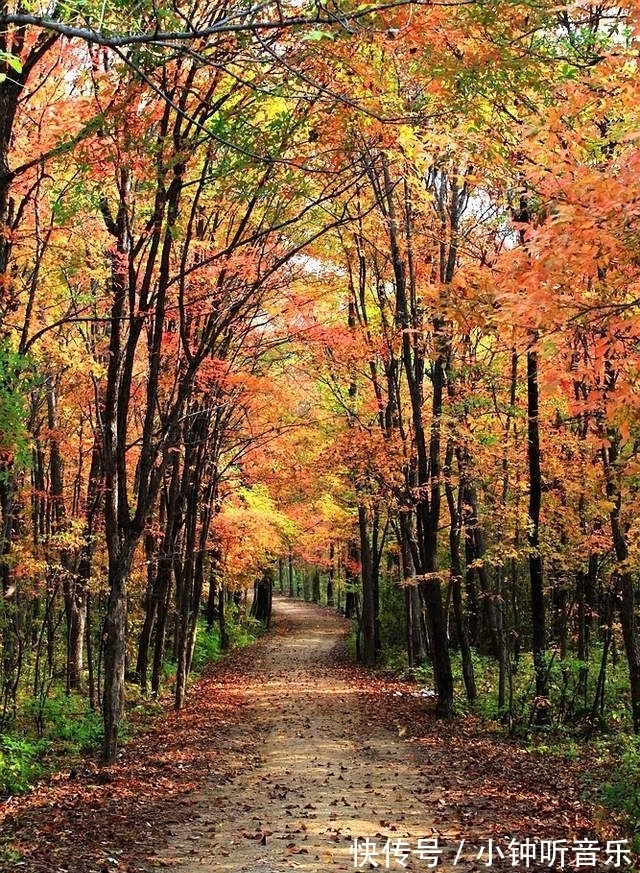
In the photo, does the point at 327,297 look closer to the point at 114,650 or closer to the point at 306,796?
the point at 114,650

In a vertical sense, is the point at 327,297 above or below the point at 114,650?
above

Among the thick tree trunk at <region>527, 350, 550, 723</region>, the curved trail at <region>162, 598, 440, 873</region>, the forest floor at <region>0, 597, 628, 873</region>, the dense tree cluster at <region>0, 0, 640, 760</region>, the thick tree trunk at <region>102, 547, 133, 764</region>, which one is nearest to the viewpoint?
the dense tree cluster at <region>0, 0, 640, 760</region>

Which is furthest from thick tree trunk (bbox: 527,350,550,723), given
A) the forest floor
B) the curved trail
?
the curved trail

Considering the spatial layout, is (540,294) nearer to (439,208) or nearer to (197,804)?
(197,804)

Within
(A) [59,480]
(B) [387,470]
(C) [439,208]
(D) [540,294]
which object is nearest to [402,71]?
(C) [439,208]

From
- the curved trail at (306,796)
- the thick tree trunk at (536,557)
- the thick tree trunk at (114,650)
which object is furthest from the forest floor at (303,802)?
the thick tree trunk at (536,557)

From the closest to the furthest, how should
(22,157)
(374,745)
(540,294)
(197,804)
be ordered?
(540,294) → (197,804) → (22,157) → (374,745)

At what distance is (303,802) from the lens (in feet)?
25.0

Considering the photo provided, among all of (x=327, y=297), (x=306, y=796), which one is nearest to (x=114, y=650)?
(x=306, y=796)

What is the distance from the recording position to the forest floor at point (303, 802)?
5.79 m

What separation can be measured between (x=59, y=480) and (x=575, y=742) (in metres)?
11.2

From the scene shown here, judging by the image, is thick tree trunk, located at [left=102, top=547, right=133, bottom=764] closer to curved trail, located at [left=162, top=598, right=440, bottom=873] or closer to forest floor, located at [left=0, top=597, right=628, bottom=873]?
forest floor, located at [left=0, top=597, right=628, bottom=873]

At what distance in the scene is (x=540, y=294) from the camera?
484 cm

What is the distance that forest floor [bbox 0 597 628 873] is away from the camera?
5.79m
